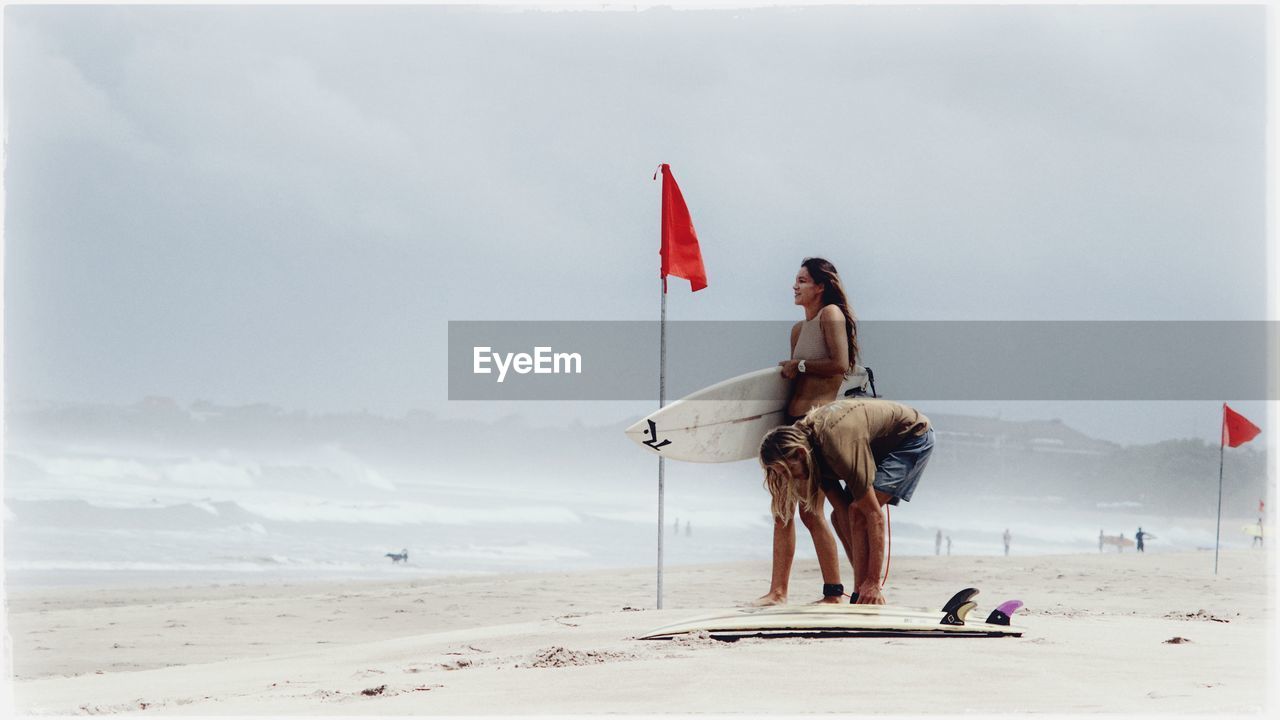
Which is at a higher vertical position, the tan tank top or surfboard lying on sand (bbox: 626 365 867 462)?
the tan tank top

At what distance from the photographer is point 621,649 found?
519cm

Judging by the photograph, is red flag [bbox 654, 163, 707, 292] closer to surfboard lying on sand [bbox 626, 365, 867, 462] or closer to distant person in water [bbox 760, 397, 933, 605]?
surfboard lying on sand [bbox 626, 365, 867, 462]

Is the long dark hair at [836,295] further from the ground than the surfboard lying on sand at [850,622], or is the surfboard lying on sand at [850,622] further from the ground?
the long dark hair at [836,295]

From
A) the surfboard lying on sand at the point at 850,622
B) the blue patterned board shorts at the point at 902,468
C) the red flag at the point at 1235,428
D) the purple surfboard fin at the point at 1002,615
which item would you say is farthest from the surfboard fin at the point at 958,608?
the red flag at the point at 1235,428

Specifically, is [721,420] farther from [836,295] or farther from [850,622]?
[850,622]

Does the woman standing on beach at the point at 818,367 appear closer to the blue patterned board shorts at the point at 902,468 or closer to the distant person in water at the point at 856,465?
the distant person in water at the point at 856,465

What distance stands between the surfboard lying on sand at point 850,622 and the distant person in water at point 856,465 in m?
0.23

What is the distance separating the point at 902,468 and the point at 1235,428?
23.8 ft

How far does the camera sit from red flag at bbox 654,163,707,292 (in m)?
6.94

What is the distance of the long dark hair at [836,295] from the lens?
5637 mm

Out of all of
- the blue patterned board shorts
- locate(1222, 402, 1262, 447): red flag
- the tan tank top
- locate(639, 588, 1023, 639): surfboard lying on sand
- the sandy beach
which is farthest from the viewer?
locate(1222, 402, 1262, 447): red flag

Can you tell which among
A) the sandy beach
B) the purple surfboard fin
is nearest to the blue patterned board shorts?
the purple surfboard fin

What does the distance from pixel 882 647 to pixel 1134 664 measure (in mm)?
940

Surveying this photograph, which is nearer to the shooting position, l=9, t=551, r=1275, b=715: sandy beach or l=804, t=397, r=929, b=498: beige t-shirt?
l=9, t=551, r=1275, b=715: sandy beach
